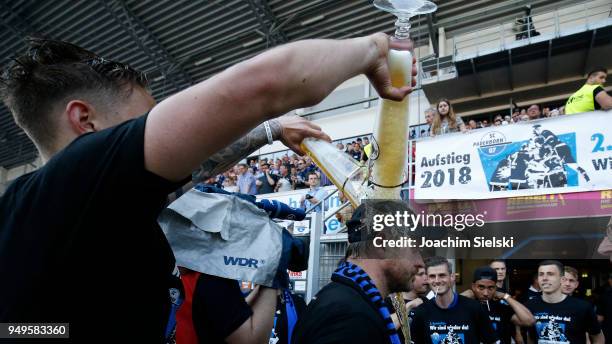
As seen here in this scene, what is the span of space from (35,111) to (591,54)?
11.8 m

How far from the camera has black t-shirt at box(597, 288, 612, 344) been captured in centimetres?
456

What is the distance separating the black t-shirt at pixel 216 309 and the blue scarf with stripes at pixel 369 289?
1.62ft

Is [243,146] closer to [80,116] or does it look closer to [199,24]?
[80,116]

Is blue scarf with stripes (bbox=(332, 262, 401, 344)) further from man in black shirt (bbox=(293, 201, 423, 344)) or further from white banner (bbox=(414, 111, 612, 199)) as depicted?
white banner (bbox=(414, 111, 612, 199))

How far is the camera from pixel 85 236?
708 millimetres

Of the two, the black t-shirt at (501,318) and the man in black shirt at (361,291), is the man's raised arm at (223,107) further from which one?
the black t-shirt at (501,318)

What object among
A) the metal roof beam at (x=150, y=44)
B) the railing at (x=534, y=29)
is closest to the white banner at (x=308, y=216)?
the railing at (x=534, y=29)

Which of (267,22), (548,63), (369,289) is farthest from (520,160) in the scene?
(267,22)

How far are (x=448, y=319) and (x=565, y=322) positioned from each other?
1.19m

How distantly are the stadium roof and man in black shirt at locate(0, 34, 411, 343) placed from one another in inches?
460

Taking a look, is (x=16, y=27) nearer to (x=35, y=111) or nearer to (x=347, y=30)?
(x=347, y=30)

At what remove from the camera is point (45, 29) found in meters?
14.2

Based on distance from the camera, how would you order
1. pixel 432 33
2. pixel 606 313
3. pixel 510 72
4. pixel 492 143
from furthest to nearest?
1. pixel 432 33
2. pixel 510 72
3. pixel 492 143
4. pixel 606 313

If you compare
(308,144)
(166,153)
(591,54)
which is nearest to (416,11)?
(308,144)
